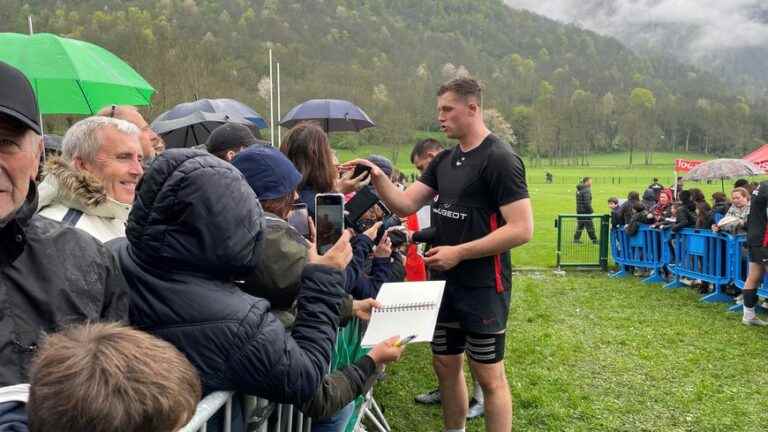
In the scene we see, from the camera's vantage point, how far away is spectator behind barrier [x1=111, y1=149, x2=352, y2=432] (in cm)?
160

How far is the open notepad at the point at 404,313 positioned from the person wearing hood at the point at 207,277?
73 centimetres

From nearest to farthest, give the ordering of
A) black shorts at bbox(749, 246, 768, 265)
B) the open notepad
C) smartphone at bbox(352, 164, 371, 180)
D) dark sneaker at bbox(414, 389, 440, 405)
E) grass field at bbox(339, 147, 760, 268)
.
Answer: the open notepad → smartphone at bbox(352, 164, 371, 180) → dark sneaker at bbox(414, 389, 440, 405) → black shorts at bbox(749, 246, 768, 265) → grass field at bbox(339, 147, 760, 268)

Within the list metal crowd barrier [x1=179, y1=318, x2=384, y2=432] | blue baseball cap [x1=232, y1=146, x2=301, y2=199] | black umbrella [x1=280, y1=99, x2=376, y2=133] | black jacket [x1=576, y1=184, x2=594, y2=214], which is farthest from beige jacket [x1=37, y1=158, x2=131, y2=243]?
black jacket [x1=576, y1=184, x2=594, y2=214]

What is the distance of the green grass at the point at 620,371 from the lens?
14.5ft

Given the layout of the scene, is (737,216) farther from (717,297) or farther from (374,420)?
(374,420)

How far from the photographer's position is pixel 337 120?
394 inches

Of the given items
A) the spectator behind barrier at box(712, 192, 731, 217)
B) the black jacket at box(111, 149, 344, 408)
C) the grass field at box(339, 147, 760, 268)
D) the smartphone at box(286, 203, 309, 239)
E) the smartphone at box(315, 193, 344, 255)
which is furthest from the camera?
the grass field at box(339, 147, 760, 268)

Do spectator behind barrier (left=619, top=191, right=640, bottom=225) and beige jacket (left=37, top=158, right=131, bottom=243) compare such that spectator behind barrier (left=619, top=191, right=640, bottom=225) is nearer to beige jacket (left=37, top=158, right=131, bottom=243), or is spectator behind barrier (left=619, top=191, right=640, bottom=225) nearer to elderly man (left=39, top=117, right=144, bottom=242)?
elderly man (left=39, top=117, right=144, bottom=242)

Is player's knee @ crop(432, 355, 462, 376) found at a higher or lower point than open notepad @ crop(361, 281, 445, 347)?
lower

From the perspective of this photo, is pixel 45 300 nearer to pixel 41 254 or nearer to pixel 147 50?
pixel 41 254

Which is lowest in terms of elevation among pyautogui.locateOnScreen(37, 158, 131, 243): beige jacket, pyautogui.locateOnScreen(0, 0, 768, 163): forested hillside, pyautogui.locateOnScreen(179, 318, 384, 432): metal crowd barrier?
pyautogui.locateOnScreen(179, 318, 384, 432): metal crowd barrier

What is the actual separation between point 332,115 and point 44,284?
26.5ft

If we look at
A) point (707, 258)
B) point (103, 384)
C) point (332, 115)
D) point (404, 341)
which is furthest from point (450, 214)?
point (707, 258)

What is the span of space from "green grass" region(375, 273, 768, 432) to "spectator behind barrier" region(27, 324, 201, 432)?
3375 millimetres
